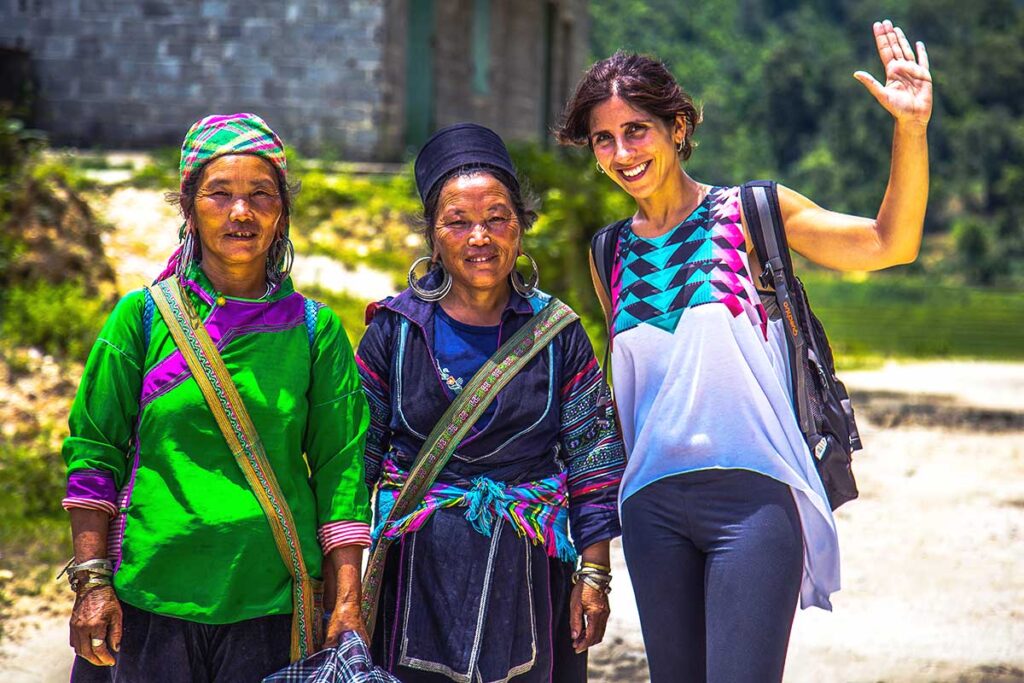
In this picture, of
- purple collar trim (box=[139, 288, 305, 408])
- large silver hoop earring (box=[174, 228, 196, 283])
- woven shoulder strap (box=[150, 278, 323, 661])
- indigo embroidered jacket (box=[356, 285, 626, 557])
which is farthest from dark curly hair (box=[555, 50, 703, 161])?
woven shoulder strap (box=[150, 278, 323, 661])

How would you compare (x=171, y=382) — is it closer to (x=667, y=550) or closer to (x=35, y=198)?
(x=667, y=550)

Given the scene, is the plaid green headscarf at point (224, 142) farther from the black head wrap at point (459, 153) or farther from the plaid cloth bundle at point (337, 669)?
the plaid cloth bundle at point (337, 669)

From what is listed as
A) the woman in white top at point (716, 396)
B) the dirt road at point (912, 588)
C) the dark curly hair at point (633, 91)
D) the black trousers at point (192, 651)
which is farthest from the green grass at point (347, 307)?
the black trousers at point (192, 651)

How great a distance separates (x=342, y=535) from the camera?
2.65 meters

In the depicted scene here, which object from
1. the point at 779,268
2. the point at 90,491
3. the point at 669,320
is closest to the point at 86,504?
the point at 90,491

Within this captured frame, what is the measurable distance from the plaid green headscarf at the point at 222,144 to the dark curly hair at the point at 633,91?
73 centimetres

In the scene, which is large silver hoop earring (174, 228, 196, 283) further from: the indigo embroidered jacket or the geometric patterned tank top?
the geometric patterned tank top

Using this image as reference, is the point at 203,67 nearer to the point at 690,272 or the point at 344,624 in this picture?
the point at 690,272

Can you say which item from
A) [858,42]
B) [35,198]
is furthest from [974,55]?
[35,198]

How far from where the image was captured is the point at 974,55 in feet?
200

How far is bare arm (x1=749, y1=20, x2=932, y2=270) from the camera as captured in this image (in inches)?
109

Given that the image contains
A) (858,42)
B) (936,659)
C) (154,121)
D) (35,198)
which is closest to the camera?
(936,659)

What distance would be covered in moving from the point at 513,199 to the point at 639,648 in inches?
96.6

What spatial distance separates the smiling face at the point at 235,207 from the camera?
264 cm
